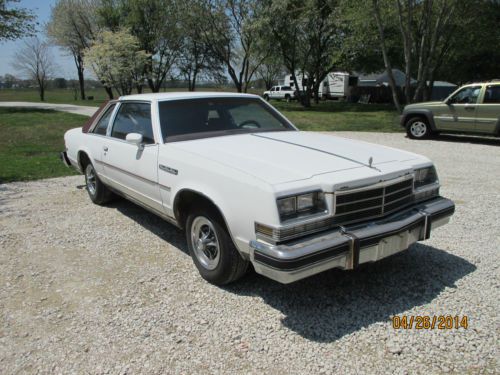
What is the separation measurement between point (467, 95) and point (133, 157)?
35.6ft

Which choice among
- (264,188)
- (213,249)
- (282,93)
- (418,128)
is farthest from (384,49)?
(282,93)

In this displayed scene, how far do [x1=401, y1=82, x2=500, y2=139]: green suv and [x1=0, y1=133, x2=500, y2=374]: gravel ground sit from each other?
7.76 meters

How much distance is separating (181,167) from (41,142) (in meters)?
10.7

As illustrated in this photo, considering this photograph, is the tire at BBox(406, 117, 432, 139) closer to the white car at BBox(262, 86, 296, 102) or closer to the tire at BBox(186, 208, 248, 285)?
the tire at BBox(186, 208, 248, 285)

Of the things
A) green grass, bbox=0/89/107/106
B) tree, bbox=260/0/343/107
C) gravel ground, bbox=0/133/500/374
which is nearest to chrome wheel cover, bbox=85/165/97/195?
gravel ground, bbox=0/133/500/374

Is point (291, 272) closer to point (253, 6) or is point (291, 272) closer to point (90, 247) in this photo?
point (90, 247)

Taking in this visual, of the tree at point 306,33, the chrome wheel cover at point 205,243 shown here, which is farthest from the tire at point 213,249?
the tree at point 306,33

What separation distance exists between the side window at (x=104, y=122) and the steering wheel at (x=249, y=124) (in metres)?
1.90

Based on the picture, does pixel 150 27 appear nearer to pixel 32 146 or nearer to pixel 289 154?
pixel 32 146

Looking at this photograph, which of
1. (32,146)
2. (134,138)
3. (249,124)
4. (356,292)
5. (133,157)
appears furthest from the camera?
(32,146)

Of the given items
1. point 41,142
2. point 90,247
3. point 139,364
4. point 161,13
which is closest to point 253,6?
point 161,13

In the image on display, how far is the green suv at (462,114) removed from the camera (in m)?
11.2

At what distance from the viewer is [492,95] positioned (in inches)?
439

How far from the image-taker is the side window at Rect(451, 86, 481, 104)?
11.5 meters
